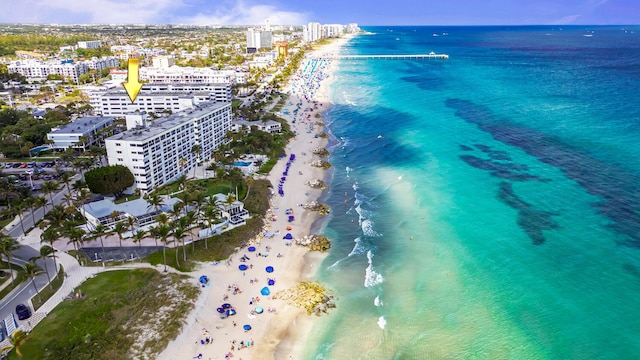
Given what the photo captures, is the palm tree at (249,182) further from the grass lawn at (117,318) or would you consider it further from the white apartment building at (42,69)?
the white apartment building at (42,69)

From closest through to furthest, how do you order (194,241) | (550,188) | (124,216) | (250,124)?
(194,241)
(124,216)
(550,188)
(250,124)

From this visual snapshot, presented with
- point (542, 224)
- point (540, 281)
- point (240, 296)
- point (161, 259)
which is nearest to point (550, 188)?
point (542, 224)

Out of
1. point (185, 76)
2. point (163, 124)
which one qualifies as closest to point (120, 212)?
point (163, 124)

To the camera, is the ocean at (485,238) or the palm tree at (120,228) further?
the palm tree at (120,228)

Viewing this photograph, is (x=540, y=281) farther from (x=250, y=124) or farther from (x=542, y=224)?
(x=250, y=124)

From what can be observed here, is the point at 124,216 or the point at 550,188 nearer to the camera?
the point at 124,216

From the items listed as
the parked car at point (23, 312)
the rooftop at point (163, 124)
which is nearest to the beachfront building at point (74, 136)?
the rooftop at point (163, 124)

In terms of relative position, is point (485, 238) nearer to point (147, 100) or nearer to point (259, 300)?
point (259, 300)
